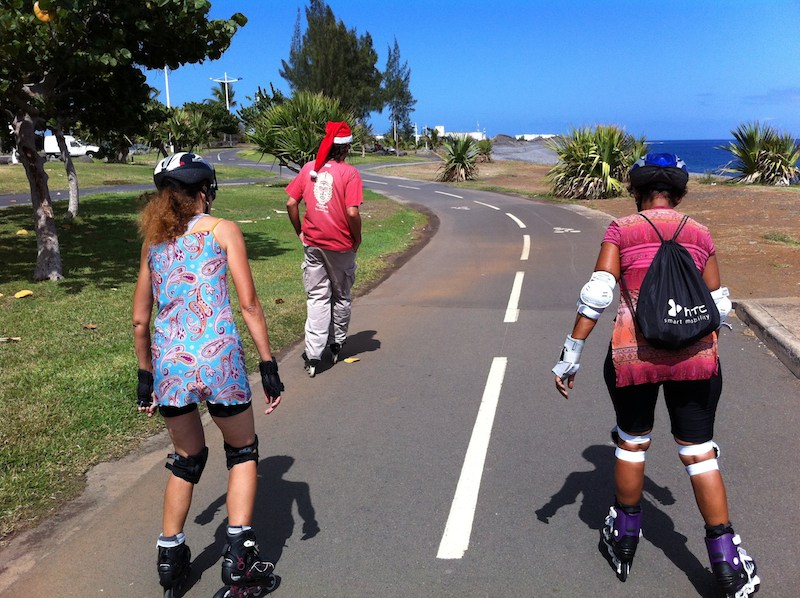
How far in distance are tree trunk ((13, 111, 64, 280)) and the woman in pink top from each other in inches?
367

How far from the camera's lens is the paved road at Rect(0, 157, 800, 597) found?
3418mm

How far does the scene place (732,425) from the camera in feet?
16.8

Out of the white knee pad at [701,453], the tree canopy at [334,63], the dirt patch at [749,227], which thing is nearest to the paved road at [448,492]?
the white knee pad at [701,453]

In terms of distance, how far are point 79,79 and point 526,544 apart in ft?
34.5

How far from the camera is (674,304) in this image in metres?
3.01

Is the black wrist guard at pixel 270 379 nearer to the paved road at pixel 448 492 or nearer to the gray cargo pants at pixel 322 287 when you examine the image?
the paved road at pixel 448 492

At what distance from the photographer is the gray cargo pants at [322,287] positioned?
21.5ft

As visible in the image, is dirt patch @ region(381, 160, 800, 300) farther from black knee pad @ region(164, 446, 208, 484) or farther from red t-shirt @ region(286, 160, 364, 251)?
black knee pad @ region(164, 446, 208, 484)

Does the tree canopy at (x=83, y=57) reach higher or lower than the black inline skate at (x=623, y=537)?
higher

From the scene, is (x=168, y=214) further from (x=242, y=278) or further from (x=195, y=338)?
(x=195, y=338)

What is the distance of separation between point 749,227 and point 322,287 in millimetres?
12778

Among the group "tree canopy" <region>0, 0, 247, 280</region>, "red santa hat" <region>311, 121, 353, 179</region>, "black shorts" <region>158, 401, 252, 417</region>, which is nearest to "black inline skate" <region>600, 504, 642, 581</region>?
"black shorts" <region>158, 401, 252, 417</region>

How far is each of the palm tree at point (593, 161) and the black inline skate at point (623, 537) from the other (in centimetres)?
2403

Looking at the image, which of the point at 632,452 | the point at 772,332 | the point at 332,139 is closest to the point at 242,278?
the point at 632,452
